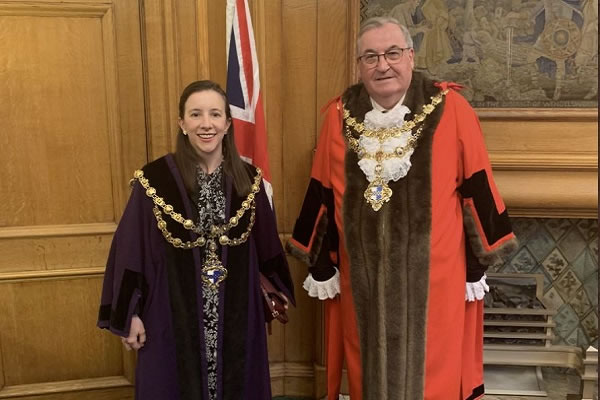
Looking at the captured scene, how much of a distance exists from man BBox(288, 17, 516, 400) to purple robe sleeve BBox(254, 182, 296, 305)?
0.23m

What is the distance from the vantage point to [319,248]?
2201mm

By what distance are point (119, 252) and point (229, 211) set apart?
1.28 feet

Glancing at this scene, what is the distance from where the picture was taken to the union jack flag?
7.82 feet

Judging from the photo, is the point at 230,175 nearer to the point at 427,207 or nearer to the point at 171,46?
the point at 427,207

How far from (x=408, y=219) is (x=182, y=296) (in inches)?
32.2

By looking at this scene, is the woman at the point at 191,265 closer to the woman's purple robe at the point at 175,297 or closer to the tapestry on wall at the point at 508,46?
the woman's purple robe at the point at 175,297

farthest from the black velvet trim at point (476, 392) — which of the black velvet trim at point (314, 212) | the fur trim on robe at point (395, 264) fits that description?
the black velvet trim at point (314, 212)

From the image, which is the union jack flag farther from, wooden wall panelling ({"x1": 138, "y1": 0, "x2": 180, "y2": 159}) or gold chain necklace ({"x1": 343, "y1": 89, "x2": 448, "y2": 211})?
gold chain necklace ({"x1": 343, "y1": 89, "x2": 448, "y2": 211})

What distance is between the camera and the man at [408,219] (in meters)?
1.99

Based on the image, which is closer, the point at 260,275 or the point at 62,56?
the point at 260,275

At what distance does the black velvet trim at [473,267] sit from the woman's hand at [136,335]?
1.18 m

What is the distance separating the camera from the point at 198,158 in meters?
1.95

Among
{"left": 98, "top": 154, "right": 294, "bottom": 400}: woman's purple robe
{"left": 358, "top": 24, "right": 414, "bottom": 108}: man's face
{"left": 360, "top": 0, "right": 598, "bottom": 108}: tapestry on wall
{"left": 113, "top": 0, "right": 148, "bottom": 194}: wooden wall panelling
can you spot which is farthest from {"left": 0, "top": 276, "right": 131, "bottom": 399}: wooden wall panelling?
{"left": 360, "top": 0, "right": 598, "bottom": 108}: tapestry on wall

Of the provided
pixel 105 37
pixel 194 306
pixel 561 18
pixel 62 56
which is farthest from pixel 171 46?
pixel 561 18
